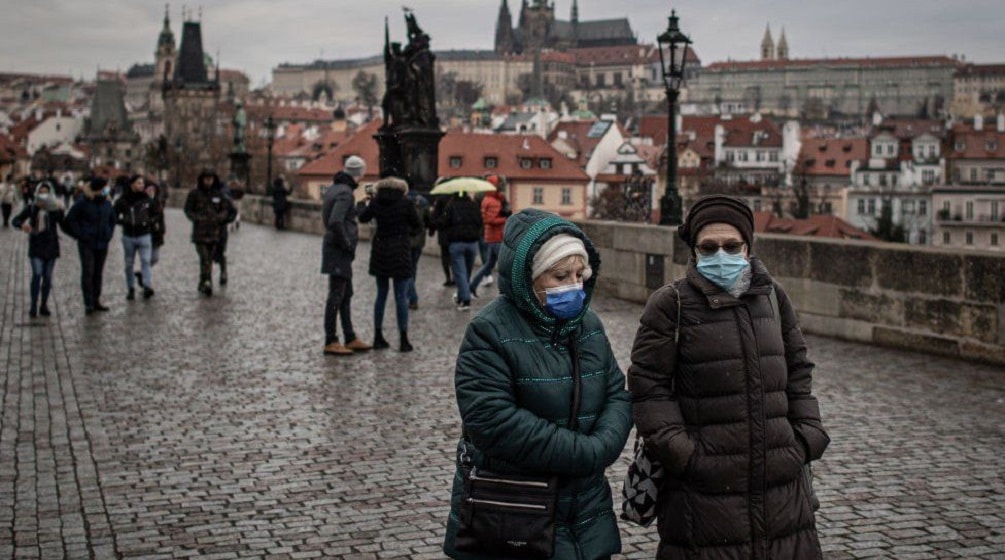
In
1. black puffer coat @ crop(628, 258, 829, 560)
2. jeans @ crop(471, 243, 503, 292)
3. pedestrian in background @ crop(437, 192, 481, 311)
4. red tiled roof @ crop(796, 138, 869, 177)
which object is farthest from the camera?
red tiled roof @ crop(796, 138, 869, 177)

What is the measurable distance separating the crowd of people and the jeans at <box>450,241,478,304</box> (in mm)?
9118

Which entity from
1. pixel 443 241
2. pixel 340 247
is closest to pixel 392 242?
pixel 340 247

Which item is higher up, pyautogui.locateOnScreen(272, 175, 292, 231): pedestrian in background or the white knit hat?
the white knit hat

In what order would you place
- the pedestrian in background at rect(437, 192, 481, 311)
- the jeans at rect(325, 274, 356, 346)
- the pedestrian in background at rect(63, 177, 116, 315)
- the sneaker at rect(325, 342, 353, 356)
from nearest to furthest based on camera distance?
the sneaker at rect(325, 342, 353, 356), the jeans at rect(325, 274, 356, 346), the pedestrian in background at rect(63, 177, 116, 315), the pedestrian in background at rect(437, 192, 481, 311)

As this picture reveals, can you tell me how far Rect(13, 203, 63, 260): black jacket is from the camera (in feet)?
41.8

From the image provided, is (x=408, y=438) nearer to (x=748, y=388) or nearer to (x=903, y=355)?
(x=748, y=388)

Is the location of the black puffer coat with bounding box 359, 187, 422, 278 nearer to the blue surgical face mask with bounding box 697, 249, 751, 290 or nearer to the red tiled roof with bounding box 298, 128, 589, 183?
the blue surgical face mask with bounding box 697, 249, 751, 290

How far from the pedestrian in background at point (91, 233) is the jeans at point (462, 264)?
344cm

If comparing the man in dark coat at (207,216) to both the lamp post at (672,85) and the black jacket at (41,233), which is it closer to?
the black jacket at (41,233)

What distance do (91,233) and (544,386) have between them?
34.6 ft

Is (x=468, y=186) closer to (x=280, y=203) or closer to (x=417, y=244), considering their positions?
(x=417, y=244)

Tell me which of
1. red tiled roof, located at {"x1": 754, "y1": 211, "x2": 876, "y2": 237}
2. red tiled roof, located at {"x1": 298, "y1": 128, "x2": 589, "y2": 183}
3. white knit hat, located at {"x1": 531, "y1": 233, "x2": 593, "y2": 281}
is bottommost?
red tiled roof, located at {"x1": 754, "y1": 211, "x2": 876, "y2": 237}

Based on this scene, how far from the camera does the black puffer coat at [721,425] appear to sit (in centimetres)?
355

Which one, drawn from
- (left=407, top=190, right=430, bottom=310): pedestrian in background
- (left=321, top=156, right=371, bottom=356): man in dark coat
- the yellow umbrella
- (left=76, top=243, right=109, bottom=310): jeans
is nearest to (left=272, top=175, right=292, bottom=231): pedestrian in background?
(left=407, top=190, right=430, bottom=310): pedestrian in background
